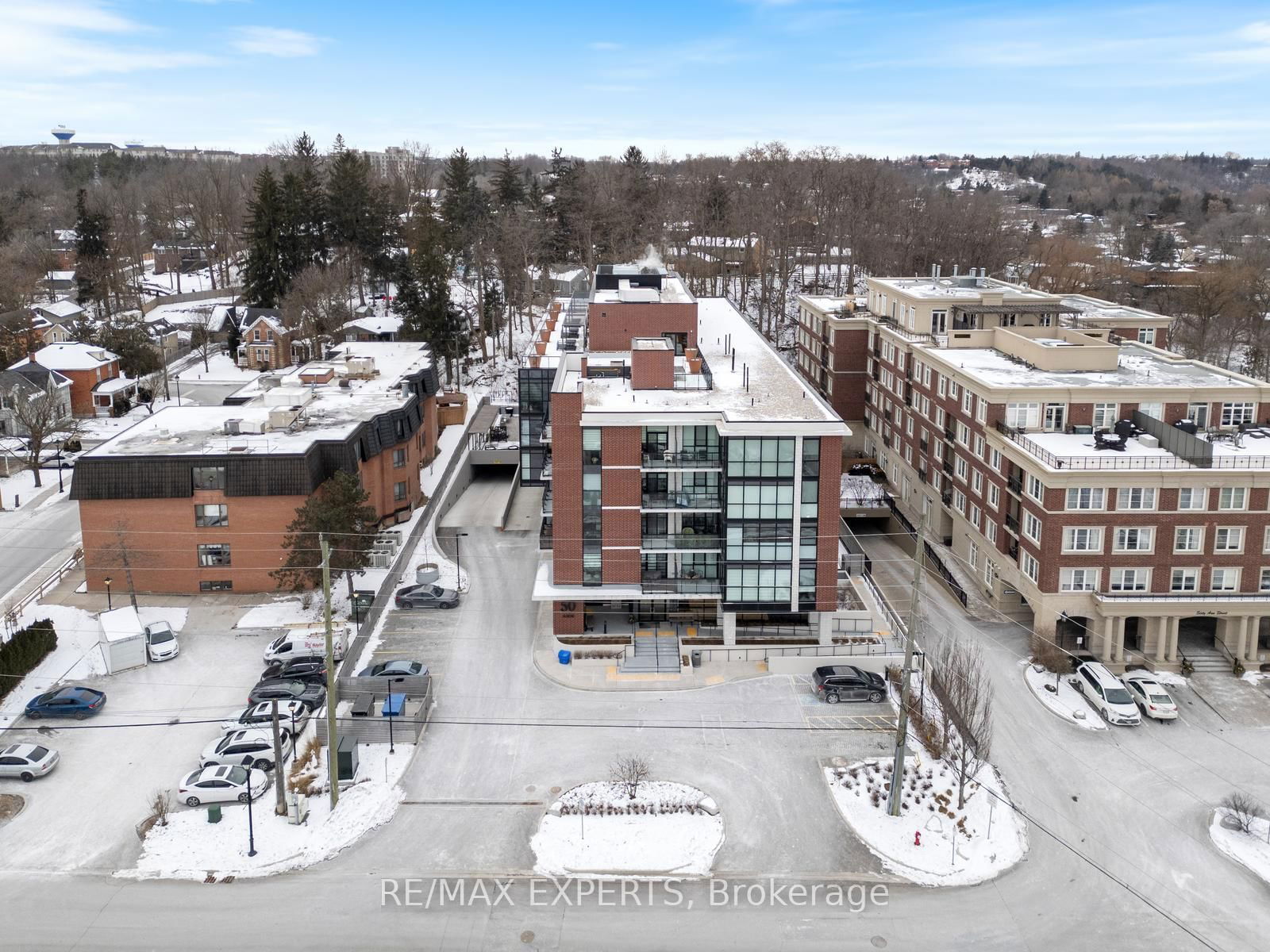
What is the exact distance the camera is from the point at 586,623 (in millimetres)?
35312

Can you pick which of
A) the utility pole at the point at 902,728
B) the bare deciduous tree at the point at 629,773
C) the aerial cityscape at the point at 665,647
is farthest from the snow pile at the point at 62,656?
the utility pole at the point at 902,728

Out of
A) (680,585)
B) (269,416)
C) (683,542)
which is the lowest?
(680,585)

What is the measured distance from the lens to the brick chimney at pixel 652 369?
36.6 meters

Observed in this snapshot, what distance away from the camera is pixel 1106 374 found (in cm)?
4119

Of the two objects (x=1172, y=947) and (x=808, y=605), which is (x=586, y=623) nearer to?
(x=808, y=605)

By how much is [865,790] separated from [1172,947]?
749 centimetres

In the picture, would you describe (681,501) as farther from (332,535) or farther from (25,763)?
(25,763)

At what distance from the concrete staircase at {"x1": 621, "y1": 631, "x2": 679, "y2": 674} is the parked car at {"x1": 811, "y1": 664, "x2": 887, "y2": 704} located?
4.71 meters

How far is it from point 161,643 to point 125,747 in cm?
546

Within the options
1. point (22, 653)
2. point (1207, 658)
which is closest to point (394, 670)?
point (22, 653)

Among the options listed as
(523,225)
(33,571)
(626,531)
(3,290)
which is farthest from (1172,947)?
(3,290)

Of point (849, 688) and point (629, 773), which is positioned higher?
point (849, 688)

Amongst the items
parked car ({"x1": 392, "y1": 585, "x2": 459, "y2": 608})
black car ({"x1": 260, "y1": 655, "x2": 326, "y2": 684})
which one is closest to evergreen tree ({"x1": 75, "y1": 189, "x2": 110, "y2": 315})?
parked car ({"x1": 392, "y1": 585, "x2": 459, "y2": 608})

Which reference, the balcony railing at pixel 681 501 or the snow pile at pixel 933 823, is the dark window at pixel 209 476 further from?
the snow pile at pixel 933 823
